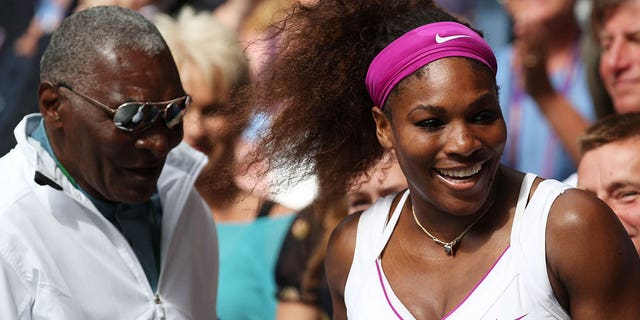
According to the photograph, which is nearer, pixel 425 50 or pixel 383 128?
pixel 425 50

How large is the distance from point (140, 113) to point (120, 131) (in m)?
0.08

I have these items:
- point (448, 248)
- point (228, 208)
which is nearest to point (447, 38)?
point (448, 248)

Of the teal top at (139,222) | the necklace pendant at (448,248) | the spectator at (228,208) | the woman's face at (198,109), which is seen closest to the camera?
the necklace pendant at (448,248)

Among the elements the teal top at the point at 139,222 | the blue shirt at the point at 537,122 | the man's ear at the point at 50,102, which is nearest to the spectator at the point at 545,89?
the blue shirt at the point at 537,122

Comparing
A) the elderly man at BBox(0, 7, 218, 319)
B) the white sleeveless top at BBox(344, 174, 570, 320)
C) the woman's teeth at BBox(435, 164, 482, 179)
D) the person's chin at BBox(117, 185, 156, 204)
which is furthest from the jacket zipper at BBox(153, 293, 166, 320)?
the woman's teeth at BBox(435, 164, 482, 179)

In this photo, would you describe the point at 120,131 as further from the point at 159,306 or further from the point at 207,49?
the point at 207,49

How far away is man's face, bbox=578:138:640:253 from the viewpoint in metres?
2.91

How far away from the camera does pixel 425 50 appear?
243 cm

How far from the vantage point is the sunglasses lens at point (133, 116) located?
279 cm

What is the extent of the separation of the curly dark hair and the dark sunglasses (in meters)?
0.23

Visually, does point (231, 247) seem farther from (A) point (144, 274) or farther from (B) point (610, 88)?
(B) point (610, 88)

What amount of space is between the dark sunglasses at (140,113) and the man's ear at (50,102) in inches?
2.7

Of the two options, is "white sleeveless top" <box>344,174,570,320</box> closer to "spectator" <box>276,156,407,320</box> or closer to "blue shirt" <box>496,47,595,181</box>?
"spectator" <box>276,156,407,320</box>

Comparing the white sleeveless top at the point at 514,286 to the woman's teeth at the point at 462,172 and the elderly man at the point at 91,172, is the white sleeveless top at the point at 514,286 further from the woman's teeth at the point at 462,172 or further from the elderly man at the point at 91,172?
the elderly man at the point at 91,172
